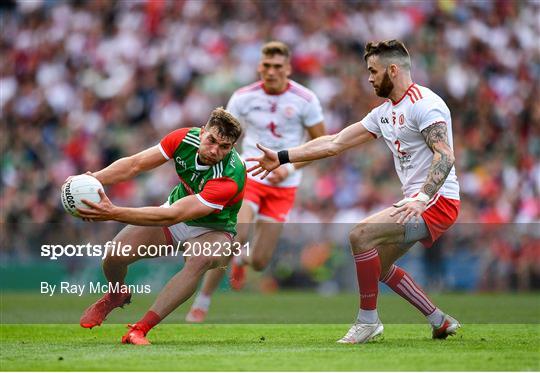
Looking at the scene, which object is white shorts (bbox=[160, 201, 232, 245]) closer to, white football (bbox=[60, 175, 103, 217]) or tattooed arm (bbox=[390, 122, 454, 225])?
white football (bbox=[60, 175, 103, 217])

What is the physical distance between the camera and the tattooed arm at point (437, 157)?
8.23 meters

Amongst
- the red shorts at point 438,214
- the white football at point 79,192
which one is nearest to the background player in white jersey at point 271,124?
the red shorts at point 438,214

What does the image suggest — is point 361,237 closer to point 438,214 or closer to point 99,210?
point 438,214

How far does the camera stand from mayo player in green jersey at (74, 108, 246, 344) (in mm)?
8195

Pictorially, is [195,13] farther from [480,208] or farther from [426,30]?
[480,208]

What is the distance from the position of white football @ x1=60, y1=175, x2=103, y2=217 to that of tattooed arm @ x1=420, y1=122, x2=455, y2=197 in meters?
2.51

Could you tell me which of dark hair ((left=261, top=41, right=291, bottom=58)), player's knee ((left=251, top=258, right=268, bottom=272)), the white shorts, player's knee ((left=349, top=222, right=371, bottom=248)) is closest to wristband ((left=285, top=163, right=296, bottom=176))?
player's knee ((left=251, top=258, right=268, bottom=272))

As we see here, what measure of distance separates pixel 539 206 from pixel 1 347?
1246cm

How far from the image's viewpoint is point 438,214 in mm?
8914

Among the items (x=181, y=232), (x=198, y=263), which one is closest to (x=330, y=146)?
(x=181, y=232)

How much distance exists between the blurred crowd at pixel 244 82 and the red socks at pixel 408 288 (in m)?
9.16

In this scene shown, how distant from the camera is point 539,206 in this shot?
1866cm

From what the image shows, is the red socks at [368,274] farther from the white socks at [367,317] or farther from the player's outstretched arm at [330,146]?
the player's outstretched arm at [330,146]

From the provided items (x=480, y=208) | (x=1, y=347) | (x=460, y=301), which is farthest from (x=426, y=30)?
(x=1, y=347)
